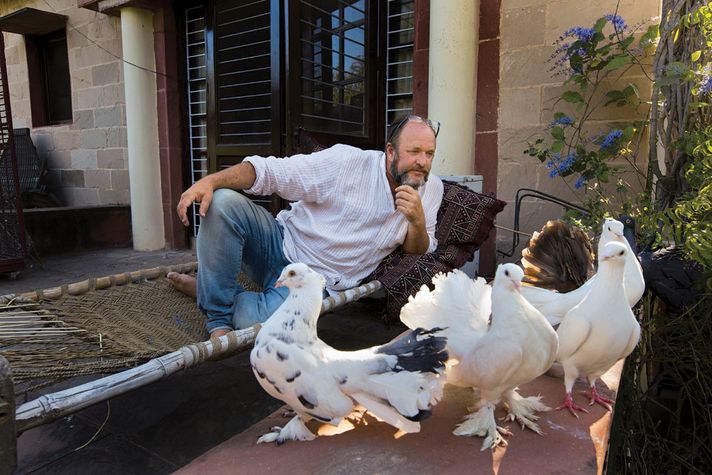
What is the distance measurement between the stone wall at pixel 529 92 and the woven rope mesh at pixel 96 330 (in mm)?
2065

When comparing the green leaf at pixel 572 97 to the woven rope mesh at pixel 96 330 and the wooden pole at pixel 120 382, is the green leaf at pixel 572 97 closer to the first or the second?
the woven rope mesh at pixel 96 330

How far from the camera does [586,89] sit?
120 inches

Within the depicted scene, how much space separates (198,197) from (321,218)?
0.61 meters

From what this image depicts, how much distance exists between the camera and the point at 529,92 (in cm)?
331

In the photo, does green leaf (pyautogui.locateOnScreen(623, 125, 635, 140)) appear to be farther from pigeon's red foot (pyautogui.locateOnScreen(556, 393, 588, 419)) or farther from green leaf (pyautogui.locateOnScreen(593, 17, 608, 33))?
pigeon's red foot (pyautogui.locateOnScreen(556, 393, 588, 419))

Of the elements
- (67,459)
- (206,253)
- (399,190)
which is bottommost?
(67,459)

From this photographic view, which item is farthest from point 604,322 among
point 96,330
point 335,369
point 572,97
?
point 572,97

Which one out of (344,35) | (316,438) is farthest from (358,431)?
(344,35)

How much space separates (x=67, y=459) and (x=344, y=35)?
3.65 meters

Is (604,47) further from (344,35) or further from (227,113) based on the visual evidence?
(227,113)

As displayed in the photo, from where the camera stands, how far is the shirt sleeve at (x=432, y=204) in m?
2.38

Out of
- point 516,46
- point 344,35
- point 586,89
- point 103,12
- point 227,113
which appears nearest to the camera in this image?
point 586,89

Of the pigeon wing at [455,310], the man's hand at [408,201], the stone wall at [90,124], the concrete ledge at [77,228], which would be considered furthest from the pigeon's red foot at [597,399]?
the stone wall at [90,124]

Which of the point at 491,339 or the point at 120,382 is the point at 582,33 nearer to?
the point at 491,339
